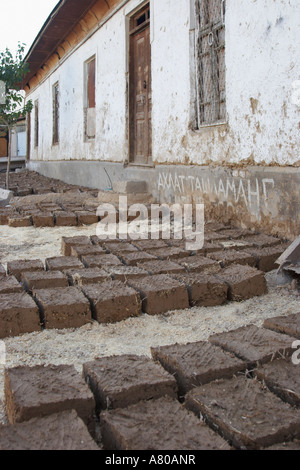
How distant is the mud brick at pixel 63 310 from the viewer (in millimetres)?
2785

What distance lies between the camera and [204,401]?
1.74 metres

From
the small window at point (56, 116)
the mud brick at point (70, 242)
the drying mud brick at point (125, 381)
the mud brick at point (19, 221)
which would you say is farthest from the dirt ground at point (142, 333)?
the small window at point (56, 116)

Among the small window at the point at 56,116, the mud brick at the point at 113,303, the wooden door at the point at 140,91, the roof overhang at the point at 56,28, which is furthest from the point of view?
the small window at the point at 56,116

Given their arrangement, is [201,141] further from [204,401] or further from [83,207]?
[204,401]

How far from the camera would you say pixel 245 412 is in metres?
1.68

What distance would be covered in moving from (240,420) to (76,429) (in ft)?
1.82

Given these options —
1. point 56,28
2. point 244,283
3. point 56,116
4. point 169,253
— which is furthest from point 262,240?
point 56,116

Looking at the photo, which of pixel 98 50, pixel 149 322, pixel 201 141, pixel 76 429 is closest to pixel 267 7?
pixel 201 141

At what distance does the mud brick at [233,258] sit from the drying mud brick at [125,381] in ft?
6.00

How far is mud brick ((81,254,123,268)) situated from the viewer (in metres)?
3.70

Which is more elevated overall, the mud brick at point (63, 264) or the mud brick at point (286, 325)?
the mud brick at point (63, 264)

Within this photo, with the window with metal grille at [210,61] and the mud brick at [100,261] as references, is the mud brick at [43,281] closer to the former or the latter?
the mud brick at [100,261]

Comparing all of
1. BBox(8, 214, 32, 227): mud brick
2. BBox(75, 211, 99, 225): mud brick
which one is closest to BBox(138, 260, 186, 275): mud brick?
BBox(75, 211, 99, 225): mud brick

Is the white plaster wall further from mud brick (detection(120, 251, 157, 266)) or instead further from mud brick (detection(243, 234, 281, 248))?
mud brick (detection(120, 251, 157, 266))
